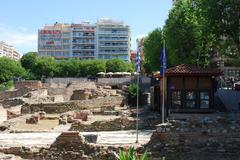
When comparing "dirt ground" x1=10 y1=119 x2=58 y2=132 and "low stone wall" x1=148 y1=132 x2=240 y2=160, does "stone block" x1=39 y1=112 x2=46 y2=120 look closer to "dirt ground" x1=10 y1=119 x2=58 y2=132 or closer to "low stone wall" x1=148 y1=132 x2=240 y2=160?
"dirt ground" x1=10 y1=119 x2=58 y2=132

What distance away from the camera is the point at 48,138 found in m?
30.7

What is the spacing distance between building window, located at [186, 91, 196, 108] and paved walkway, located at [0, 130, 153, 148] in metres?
3.98

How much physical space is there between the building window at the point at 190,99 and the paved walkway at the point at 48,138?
13.1 ft

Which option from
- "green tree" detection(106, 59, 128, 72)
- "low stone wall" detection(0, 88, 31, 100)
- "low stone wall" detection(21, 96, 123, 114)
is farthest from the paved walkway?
"green tree" detection(106, 59, 128, 72)

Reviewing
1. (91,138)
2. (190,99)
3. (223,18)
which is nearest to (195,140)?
(91,138)

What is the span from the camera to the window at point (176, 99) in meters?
36.4

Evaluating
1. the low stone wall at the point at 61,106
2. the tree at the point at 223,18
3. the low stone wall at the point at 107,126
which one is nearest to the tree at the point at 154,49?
the low stone wall at the point at 61,106

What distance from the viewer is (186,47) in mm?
59312

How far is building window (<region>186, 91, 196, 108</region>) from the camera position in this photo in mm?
36094

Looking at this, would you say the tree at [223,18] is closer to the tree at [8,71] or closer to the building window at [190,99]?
the building window at [190,99]

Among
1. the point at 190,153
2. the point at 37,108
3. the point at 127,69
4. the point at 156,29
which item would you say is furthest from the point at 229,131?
the point at 127,69

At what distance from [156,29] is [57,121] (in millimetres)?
51260

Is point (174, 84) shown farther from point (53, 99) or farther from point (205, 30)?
point (53, 99)

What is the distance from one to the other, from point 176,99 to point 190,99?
0.91 metres
